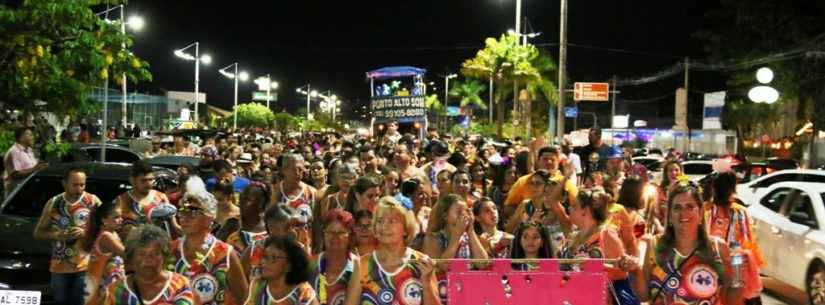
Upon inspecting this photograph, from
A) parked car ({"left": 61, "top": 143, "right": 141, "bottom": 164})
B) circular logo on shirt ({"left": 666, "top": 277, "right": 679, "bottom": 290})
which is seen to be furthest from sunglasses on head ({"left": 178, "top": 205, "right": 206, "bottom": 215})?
parked car ({"left": 61, "top": 143, "right": 141, "bottom": 164})

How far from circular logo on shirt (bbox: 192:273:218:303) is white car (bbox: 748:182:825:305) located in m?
6.45

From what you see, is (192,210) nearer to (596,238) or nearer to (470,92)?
(596,238)

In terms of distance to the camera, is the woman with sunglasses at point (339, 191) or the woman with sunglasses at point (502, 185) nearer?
the woman with sunglasses at point (339, 191)

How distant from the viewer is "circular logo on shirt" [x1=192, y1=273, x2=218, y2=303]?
4926mm

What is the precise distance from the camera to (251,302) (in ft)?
14.3

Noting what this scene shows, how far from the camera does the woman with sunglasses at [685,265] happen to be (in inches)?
191

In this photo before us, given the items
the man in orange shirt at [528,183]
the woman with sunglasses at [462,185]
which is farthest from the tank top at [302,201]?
the man in orange shirt at [528,183]

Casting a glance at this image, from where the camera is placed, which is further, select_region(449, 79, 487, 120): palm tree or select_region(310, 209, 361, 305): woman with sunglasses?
select_region(449, 79, 487, 120): palm tree

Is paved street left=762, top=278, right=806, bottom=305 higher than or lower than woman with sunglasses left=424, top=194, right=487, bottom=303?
lower

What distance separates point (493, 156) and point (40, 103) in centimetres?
715

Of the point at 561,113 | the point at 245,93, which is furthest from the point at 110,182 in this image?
the point at 245,93

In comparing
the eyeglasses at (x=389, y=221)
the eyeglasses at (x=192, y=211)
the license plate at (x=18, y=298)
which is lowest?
the license plate at (x=18, y=298)

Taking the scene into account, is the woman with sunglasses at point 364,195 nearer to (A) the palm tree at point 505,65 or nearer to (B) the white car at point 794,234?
(B) the white car at point 794,234

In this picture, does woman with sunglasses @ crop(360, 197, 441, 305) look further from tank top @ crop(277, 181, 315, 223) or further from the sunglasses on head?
tank top @ crop(277, 181, 315, 223)
